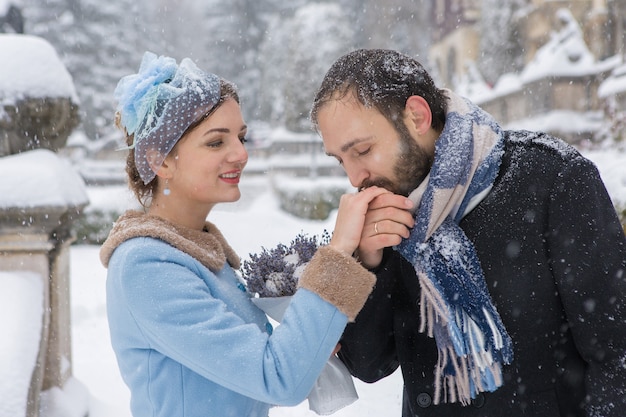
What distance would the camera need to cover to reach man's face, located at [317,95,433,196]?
6.41 feet

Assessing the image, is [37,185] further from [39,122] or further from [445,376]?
[445,376]

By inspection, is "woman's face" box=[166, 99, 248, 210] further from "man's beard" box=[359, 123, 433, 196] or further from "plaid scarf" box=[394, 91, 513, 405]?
"plaid scarf" box=[394, 91, 513, 405]

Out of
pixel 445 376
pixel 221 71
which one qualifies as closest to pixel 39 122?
pixel 445 376

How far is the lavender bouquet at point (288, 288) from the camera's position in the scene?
6.31 feet

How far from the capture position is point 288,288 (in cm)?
192

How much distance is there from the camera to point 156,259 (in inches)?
67.2

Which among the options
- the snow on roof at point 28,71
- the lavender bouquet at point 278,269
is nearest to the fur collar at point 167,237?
the lavender bouquet at point 278,269

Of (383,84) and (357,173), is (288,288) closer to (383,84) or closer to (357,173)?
(357,173)

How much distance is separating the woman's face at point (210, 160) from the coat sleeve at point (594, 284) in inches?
39.6

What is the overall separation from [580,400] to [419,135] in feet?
3.14

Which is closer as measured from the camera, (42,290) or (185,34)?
(42,290)

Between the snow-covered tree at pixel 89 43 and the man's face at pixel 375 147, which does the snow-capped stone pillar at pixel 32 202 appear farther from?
the snow-covered tree at pixel 89 43

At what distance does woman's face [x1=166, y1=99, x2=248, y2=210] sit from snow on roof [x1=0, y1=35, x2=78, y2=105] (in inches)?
81.5

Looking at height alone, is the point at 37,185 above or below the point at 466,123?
below
